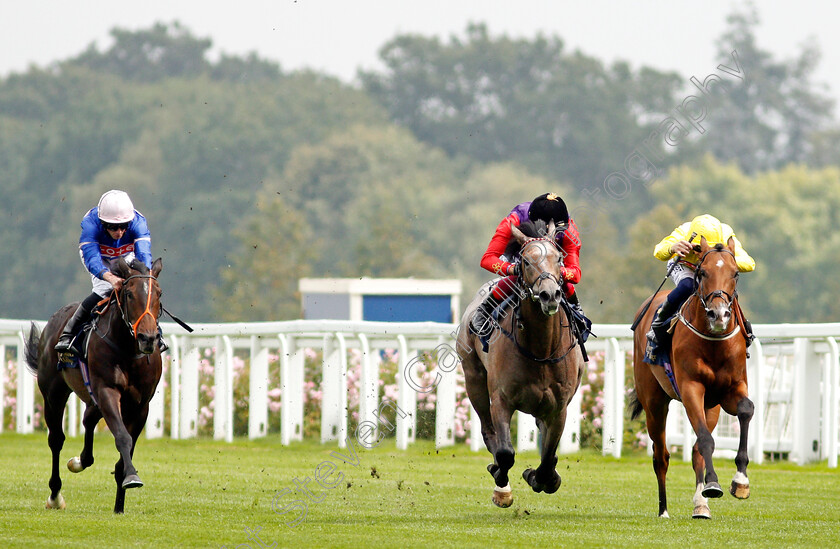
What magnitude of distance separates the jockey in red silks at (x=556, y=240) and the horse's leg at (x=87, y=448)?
259 centimetres

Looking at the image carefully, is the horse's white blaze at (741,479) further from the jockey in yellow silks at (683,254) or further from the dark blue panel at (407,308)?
the dark blue panel at (407,308)

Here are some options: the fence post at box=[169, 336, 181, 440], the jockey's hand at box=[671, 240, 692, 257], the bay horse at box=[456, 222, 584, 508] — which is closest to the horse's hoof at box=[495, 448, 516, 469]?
the bay horse at box=[456, 222, 584, 508]

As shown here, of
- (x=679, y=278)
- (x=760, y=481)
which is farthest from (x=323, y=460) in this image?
(x=679, y=278)

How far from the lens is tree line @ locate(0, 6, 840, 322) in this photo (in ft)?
147

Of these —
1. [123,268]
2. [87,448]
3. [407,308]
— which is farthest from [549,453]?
[407,308]

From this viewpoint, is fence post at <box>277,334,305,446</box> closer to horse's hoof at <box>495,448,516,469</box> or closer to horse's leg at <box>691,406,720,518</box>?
horse's hoof at <box>495,448,516,469</box>

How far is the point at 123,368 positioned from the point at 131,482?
998 millimetres

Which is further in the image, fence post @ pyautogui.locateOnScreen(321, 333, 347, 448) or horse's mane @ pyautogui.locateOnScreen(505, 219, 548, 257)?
fence post @ pyautogui.locateOnScreen(321, 333, 347, 448)

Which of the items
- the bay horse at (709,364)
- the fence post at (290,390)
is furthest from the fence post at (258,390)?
the bay horse at (709,364)

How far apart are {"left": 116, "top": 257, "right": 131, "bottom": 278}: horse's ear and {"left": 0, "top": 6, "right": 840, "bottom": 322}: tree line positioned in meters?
25.5

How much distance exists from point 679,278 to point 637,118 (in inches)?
1950

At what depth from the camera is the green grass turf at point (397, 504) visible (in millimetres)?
7094

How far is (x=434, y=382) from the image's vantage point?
1347 cm

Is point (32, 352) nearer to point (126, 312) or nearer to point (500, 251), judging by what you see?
point (126, 312)
